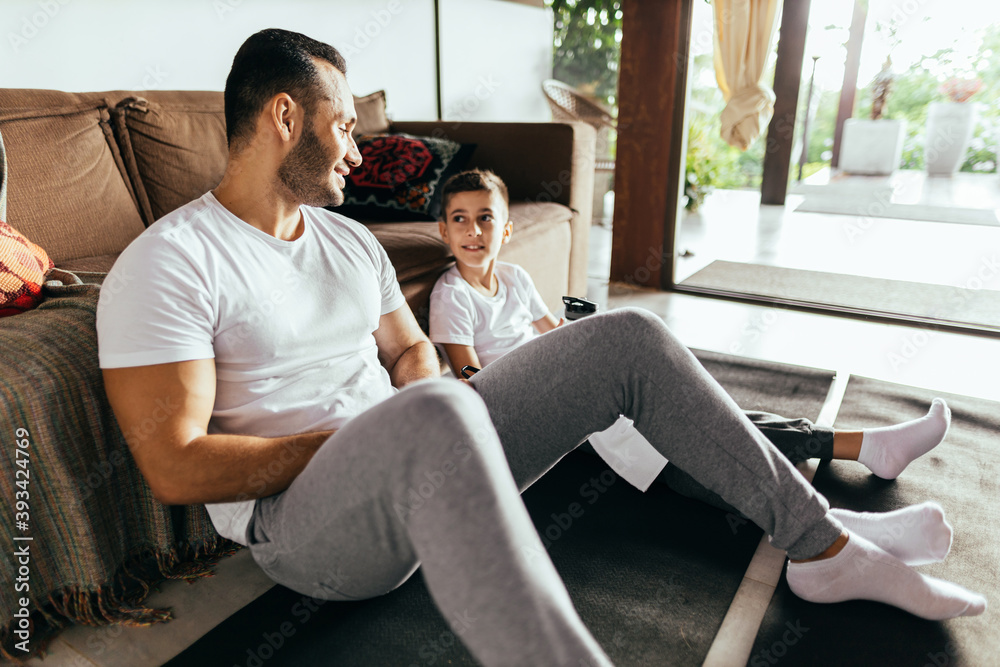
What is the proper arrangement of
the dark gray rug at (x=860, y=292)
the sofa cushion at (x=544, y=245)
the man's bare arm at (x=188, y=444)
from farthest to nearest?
the dark gray rug at (x=860, y=292), the sofa cushion at (x=544, y=245), the man's bare arm at (x=188, y=444)

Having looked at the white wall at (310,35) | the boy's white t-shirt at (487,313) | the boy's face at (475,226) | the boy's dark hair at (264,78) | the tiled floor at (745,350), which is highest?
the white wall at (310,35)

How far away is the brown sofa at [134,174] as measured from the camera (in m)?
1.64

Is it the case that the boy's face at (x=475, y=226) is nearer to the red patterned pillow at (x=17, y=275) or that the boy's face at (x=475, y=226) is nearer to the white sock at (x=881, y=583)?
the red patterned pillow at (x=17, y=275)

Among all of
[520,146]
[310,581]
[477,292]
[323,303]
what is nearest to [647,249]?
[520,146]

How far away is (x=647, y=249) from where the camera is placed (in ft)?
10.7

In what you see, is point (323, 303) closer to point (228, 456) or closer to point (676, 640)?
point (228, 456)

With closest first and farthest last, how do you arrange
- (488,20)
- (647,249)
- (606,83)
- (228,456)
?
(228,456) < (647,249) < (488,20) < (606,83)

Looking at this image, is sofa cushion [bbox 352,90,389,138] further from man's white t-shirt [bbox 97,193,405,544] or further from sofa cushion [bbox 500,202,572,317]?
man's white t-shirt [bbox 97,193,405,544]

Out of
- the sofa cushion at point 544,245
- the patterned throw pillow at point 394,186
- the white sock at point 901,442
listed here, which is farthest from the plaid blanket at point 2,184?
the white sock at point 901,442

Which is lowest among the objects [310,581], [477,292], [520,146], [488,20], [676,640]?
[676,640]

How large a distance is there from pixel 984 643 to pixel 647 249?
7.73ft

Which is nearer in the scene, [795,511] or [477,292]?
[795,511]

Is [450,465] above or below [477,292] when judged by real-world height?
above

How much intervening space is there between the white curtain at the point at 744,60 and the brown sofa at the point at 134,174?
84 cm
